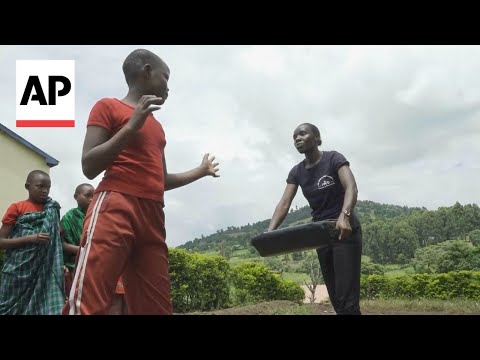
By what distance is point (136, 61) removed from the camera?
2.39 meters

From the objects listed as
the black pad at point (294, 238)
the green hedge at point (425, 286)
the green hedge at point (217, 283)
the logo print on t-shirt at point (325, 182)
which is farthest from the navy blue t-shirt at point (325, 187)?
the green hedge at point (425, 286)

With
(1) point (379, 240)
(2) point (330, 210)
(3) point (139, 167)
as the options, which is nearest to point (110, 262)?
(3) point (139, 167)

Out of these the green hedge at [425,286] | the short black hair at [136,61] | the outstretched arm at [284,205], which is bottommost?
the green hedge at [425,286]

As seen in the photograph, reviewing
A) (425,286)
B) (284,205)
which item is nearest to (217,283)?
(425,286)

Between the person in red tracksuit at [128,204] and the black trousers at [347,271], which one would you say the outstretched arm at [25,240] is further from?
the black trousers at [347,271]

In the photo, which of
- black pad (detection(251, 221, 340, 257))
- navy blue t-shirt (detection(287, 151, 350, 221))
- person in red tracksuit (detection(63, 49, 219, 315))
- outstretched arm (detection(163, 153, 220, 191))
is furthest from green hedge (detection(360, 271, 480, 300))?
person in red tracksuit (detection(63, 49, 219, 315))

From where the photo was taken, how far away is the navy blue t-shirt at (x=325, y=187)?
3.62 metres

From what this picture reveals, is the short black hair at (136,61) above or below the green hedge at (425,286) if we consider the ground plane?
above

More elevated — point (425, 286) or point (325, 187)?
point (325, 187)

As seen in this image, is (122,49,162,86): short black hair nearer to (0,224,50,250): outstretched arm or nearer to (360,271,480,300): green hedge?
(0,224,50,250): outstretched arm

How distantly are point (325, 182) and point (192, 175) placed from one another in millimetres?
1255

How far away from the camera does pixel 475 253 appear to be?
446 inches

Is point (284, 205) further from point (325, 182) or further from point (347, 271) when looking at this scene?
point (347, 271)
